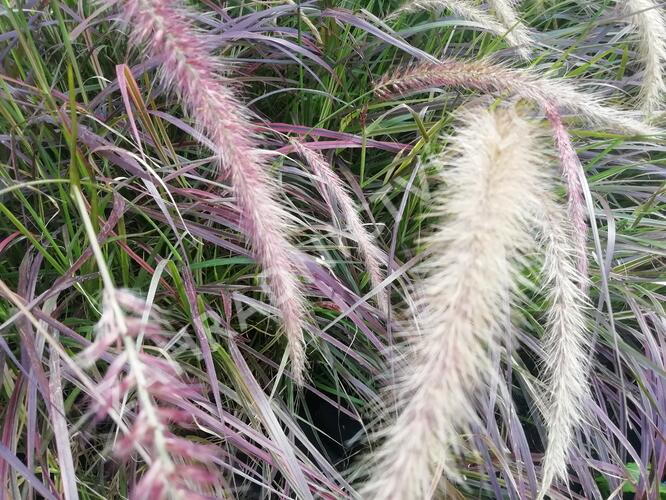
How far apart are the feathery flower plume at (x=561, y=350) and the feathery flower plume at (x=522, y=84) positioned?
263mm

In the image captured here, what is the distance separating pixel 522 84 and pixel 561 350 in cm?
58

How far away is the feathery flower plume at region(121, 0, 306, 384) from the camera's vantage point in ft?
2.40

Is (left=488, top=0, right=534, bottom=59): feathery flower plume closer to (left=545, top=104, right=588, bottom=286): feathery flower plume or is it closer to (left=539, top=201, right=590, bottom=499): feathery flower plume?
(left=545, top=104, right=588, bottom=286): feathery flower plume

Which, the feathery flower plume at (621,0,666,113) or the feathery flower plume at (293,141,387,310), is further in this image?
the feathery flower plume at (621,0,666,113)

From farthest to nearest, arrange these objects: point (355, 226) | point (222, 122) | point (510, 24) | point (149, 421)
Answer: point (510, 24), point (355, 226), point (222, 122), point (149, 421)

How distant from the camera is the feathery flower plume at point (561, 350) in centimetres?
96

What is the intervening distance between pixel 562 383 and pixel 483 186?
48 centimetres

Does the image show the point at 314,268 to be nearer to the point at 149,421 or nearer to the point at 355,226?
the point at 355,226

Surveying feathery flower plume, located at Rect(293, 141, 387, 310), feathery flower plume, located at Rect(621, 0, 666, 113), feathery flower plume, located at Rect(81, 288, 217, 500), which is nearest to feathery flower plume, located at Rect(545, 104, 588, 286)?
feathery flower plume, located at Rect(293, 141, 387, 310)

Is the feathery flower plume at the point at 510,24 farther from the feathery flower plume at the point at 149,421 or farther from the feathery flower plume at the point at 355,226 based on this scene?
the feathery flower plume at the point at 149,421

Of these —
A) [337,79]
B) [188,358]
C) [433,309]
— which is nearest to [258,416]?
[188,358]

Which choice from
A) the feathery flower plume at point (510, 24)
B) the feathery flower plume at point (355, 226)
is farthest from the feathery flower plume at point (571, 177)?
the feathery flower plume at point (510, 24)

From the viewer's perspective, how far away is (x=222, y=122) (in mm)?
799

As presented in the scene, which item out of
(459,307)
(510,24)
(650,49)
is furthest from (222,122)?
(650,49)
